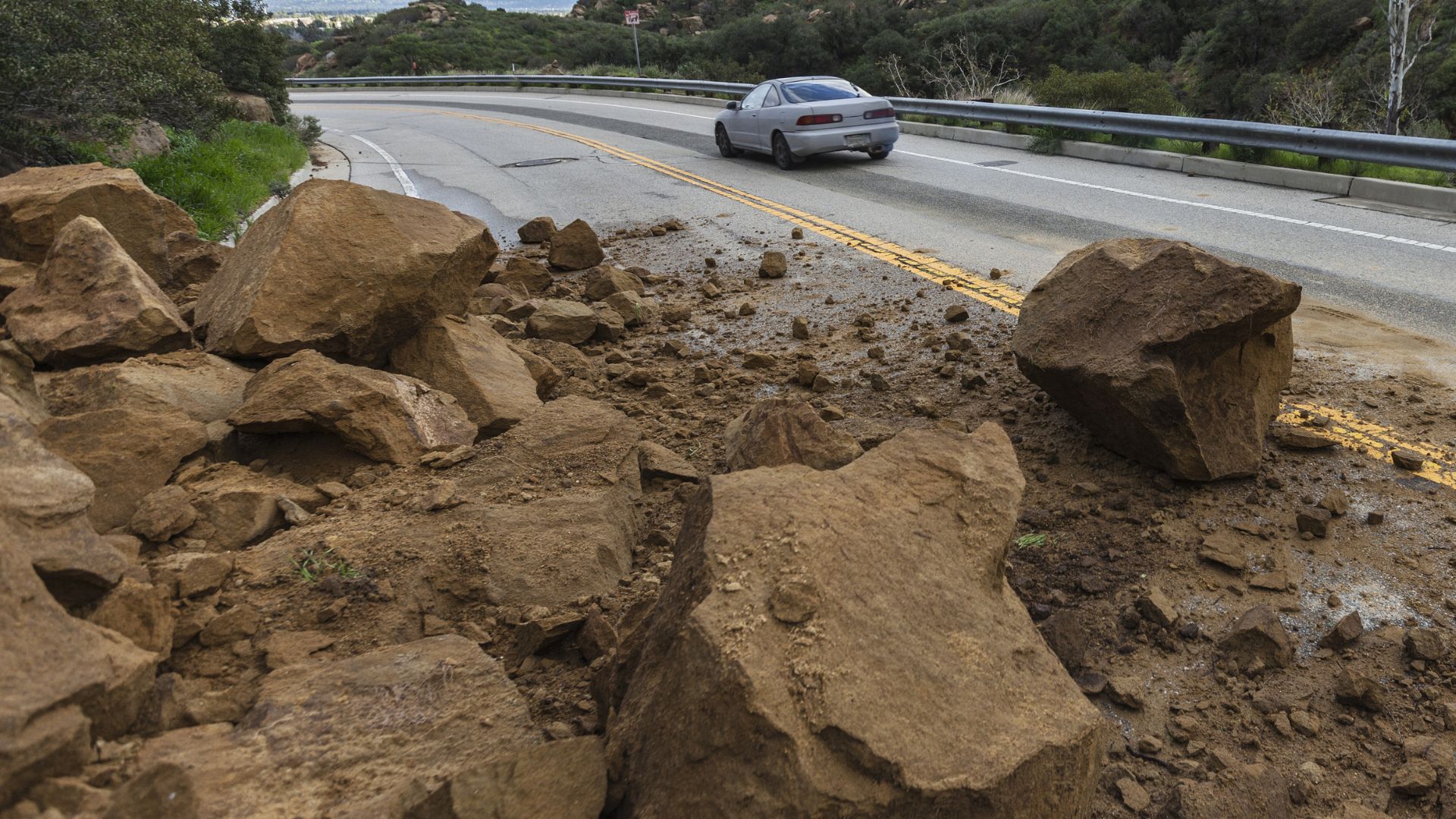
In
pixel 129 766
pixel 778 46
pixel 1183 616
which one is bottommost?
pixel 1183 616

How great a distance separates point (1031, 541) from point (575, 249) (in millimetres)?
6025

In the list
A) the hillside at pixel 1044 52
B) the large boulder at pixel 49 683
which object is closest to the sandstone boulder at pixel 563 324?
the large boulder at pixel 49 683

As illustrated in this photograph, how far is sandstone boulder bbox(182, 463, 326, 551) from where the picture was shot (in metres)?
3.94

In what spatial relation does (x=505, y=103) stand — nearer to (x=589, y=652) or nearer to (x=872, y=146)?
(x=872, y=146)

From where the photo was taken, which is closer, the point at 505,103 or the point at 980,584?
the point at 980,584

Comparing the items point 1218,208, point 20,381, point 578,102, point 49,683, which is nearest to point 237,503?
point 20,381

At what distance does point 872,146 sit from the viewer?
1514 cm

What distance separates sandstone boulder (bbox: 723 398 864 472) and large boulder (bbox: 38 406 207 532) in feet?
7.90

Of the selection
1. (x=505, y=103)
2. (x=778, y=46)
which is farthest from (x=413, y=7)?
(x=505, y=103)

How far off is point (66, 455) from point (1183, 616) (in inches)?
174

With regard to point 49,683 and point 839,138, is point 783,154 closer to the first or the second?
point 839,138

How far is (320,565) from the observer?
3.69m

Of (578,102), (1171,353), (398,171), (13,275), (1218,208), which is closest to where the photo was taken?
(1171,353)

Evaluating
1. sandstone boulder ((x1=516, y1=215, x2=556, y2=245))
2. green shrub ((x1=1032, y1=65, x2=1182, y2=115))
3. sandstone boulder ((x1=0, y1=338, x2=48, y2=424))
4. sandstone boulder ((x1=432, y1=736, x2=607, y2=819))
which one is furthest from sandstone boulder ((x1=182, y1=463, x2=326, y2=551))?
green shrub ((x1=1032, y1=65, x2=1182, y2=115))
